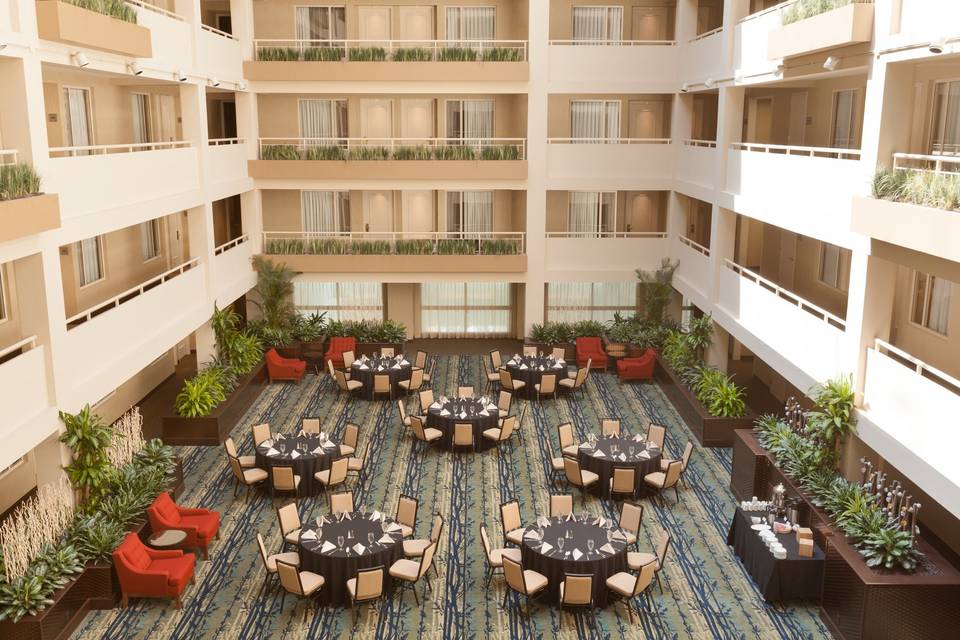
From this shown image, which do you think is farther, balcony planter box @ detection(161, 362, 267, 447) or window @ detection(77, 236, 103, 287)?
balcony planter box @ detection(161, 362, 267, 447)

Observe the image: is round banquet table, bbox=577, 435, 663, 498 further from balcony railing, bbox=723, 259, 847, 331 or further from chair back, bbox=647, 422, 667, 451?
balcony railing, bbox=723, 259, 847, 331

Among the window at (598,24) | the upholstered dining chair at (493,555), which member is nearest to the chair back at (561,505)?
the upholstered dining chair at (493,555)

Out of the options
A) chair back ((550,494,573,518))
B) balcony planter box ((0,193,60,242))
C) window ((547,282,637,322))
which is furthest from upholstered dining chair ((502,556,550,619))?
window ((547,282,637,322))

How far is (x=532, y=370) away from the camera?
23.6 meters

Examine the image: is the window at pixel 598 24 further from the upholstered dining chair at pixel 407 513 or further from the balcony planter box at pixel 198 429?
the upholstered dining chair at pixel 407 513

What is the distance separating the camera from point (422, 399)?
21656mm

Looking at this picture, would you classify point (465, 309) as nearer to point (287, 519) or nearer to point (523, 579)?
point (287, 519)

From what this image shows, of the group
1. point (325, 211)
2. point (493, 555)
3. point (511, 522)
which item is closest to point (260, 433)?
point (511, 522)

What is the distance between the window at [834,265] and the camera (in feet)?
67.9

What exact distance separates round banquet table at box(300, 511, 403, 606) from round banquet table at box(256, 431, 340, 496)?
298cm

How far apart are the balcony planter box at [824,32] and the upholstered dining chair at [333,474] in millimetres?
11507

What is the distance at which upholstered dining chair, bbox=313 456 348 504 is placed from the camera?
57.7 feet

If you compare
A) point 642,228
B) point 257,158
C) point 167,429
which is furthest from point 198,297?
point 642,228

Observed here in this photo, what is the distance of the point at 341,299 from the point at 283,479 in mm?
12869
